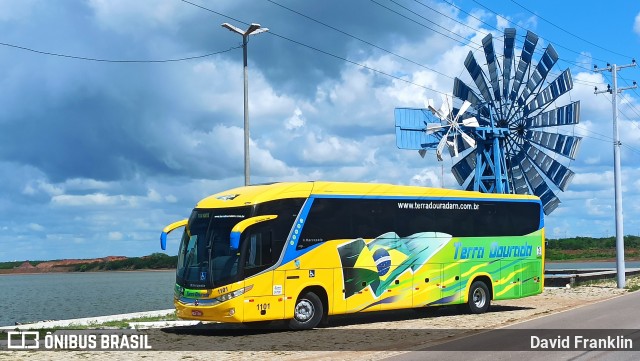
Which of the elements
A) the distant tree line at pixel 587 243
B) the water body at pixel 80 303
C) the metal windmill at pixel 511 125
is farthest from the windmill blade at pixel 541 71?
the distant tree line at pixel 587 243

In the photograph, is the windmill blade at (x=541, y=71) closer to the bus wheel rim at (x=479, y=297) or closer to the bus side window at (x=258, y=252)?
the bus wheel rim at (x=479, y=297)

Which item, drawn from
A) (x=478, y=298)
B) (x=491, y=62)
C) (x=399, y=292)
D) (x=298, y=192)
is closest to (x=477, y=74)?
(x=491, y=62)

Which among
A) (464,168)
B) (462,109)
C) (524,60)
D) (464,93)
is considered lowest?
(464,168)

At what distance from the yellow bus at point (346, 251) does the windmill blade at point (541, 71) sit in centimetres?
1894

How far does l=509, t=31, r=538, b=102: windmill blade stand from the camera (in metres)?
41.7

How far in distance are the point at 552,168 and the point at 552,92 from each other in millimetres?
4300

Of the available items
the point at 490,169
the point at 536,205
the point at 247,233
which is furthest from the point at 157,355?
the point at 490,169

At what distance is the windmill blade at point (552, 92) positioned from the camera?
41.1 meters

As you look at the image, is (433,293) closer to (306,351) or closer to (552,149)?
(306,351)

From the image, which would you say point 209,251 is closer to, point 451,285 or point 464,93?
point 451,285

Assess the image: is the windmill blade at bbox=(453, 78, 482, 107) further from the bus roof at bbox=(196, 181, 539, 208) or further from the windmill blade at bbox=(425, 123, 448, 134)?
the bus roof at bbox=(196, 181, 539, 208)

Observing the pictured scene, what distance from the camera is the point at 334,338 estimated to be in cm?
1691

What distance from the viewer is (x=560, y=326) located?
1842cm

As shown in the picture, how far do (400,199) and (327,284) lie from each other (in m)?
3.64
